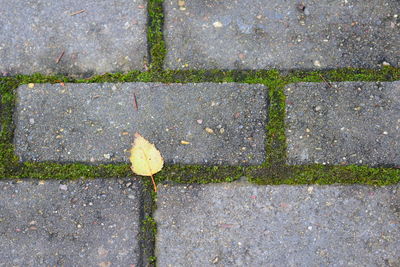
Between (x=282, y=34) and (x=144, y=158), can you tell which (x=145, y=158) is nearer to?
(x=144, y=158)

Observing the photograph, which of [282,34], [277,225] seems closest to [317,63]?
[282,34]

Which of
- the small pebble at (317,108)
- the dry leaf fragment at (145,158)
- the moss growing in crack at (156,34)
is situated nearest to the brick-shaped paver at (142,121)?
the dry leaf fragment at (145,158)

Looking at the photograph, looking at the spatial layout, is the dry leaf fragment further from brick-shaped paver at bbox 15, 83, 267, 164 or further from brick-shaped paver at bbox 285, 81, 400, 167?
brick-shaped paver at bbox 285, 81, 400, 167

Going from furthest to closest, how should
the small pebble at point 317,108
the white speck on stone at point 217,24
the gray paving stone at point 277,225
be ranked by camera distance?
the white speck on stone at point 217,24
the small pebble at point 317,108
the gray paving stone at point 277,225

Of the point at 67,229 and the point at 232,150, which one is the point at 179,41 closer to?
the point at 232,150

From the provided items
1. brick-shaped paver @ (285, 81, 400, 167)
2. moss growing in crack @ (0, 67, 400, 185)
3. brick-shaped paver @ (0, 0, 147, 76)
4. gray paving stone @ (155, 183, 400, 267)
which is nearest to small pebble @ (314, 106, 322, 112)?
brick-shaped paver @ (285, 81, 400, 167)

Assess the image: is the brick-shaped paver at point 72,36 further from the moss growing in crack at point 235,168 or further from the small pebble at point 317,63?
the small pebble at point 317,63

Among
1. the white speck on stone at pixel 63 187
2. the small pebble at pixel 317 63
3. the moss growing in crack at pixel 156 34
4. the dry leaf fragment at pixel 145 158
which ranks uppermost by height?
the moss growing in crack at pixel 156 34
